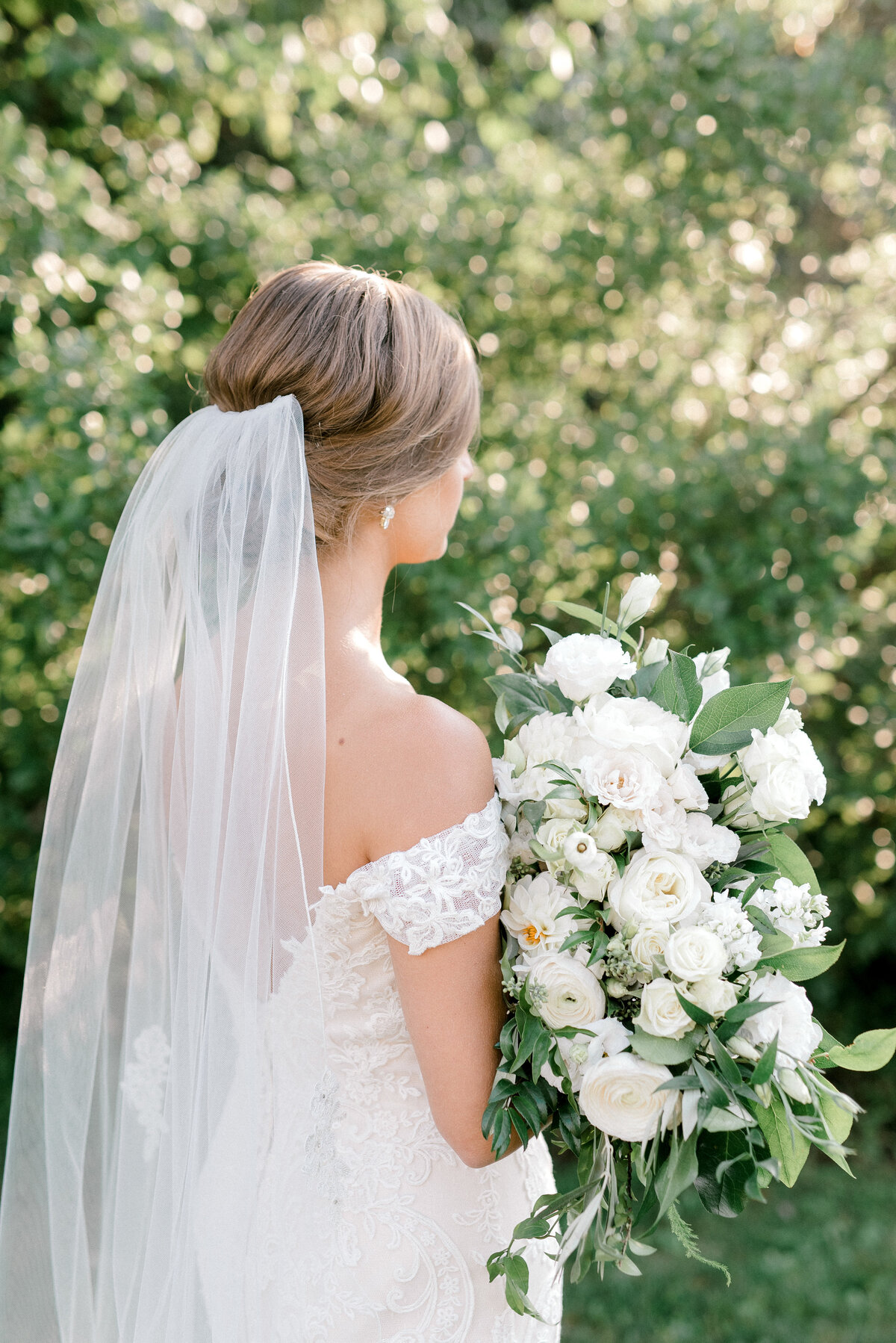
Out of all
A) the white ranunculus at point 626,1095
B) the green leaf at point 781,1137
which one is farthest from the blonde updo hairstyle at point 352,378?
the green leaf at point 781,1137

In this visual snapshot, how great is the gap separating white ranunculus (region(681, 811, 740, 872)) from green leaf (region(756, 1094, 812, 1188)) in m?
0.33

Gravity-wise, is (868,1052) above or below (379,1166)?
above

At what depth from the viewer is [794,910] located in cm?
150

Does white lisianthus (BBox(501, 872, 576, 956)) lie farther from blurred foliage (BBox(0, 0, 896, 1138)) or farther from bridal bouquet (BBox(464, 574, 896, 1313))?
blurred foliage (BBox(0, 0, 896, 1138))

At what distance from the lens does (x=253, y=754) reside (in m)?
1.58

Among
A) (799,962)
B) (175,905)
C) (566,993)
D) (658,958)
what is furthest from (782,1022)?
(175,905)

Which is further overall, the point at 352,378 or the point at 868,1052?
the point at 352,378

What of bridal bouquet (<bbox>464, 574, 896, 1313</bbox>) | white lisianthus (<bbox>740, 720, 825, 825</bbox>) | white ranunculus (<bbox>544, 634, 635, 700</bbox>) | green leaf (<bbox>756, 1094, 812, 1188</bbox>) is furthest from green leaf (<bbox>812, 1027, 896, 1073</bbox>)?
white ranunculus (<bbox>544, 634, 635, 700</bbox>)

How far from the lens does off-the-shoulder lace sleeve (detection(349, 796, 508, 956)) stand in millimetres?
1518

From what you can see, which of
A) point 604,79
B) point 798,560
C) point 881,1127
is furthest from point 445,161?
point 881,1127

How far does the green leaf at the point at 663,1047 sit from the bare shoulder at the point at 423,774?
403mm

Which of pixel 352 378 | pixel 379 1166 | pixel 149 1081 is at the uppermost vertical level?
pixel 352 378

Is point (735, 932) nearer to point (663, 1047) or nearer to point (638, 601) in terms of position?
point (663, 1047)

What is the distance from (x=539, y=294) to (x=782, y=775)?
3062mm
